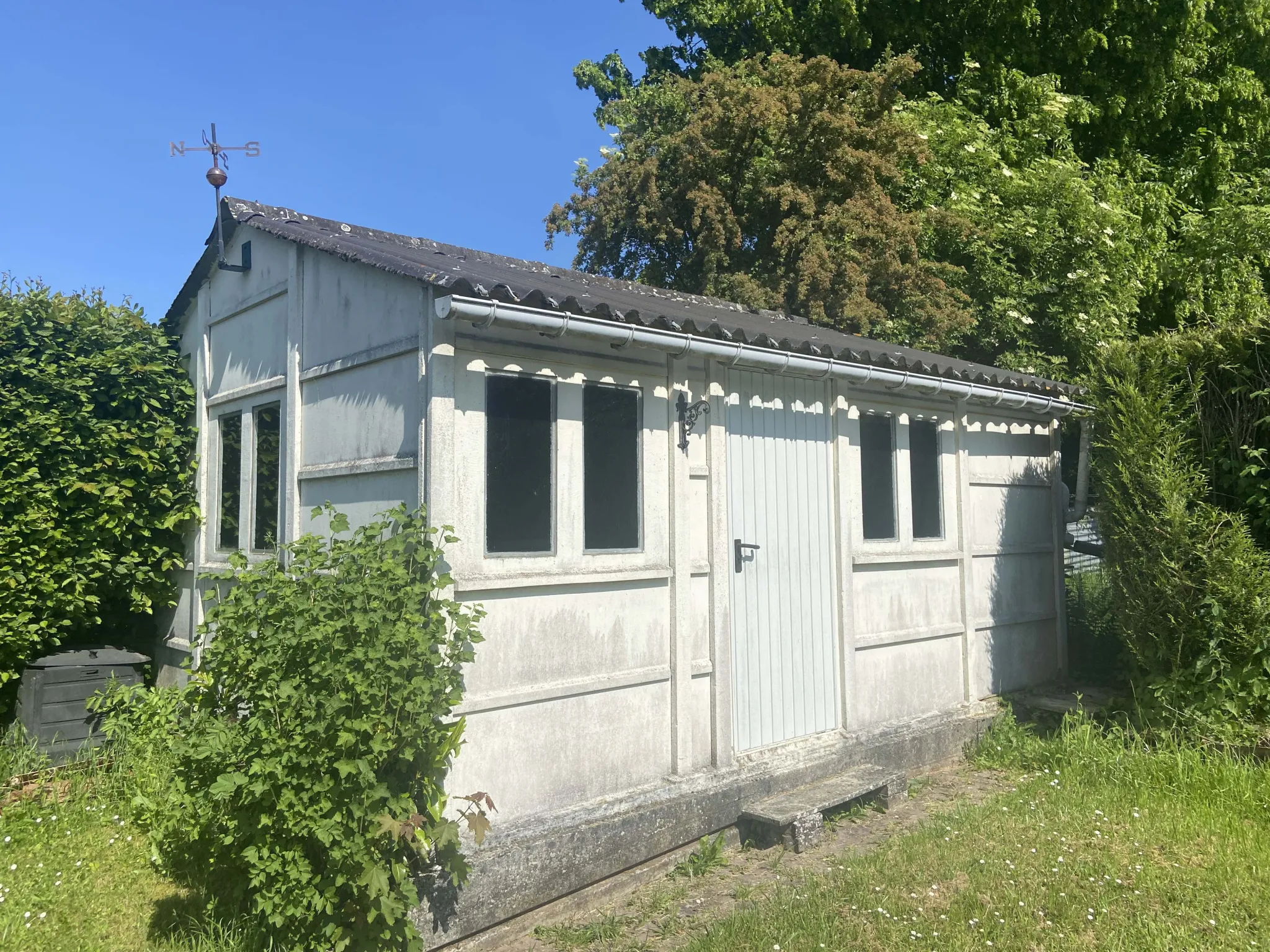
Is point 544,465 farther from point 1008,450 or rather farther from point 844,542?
point 1008,450

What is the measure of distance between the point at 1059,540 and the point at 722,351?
5.11 meters

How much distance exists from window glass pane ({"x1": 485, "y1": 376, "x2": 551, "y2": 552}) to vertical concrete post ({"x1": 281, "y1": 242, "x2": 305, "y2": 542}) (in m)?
1.60

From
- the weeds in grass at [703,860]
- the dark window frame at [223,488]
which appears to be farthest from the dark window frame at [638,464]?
the dark window frame at [223,488]

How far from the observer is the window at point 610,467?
5.16 m

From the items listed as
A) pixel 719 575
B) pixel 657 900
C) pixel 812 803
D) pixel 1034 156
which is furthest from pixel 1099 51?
pixel 657 900

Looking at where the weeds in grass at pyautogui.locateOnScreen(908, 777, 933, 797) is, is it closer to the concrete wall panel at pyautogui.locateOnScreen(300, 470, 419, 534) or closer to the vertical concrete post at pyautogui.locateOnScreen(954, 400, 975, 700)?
the vertical concrete post at pyautogui.locateOnScreen(954, 400, 975, 700)

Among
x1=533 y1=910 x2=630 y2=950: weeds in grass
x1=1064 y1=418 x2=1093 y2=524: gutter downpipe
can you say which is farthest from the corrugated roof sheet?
x1=533 y1=910 x2=630 y2=950: weeds in grass

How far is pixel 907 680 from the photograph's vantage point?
709cm

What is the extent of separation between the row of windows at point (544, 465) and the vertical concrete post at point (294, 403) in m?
1.61

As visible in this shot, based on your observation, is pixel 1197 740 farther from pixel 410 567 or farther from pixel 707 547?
pixel 410 567

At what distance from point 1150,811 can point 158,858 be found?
18.5 feet

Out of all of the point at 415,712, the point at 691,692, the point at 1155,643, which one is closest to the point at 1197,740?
the point at 1155,643

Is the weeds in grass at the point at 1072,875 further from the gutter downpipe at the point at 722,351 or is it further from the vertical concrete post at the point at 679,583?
the gutter downpipe at the point at 722,351

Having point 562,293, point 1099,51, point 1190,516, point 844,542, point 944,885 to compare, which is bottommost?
point 944,885
